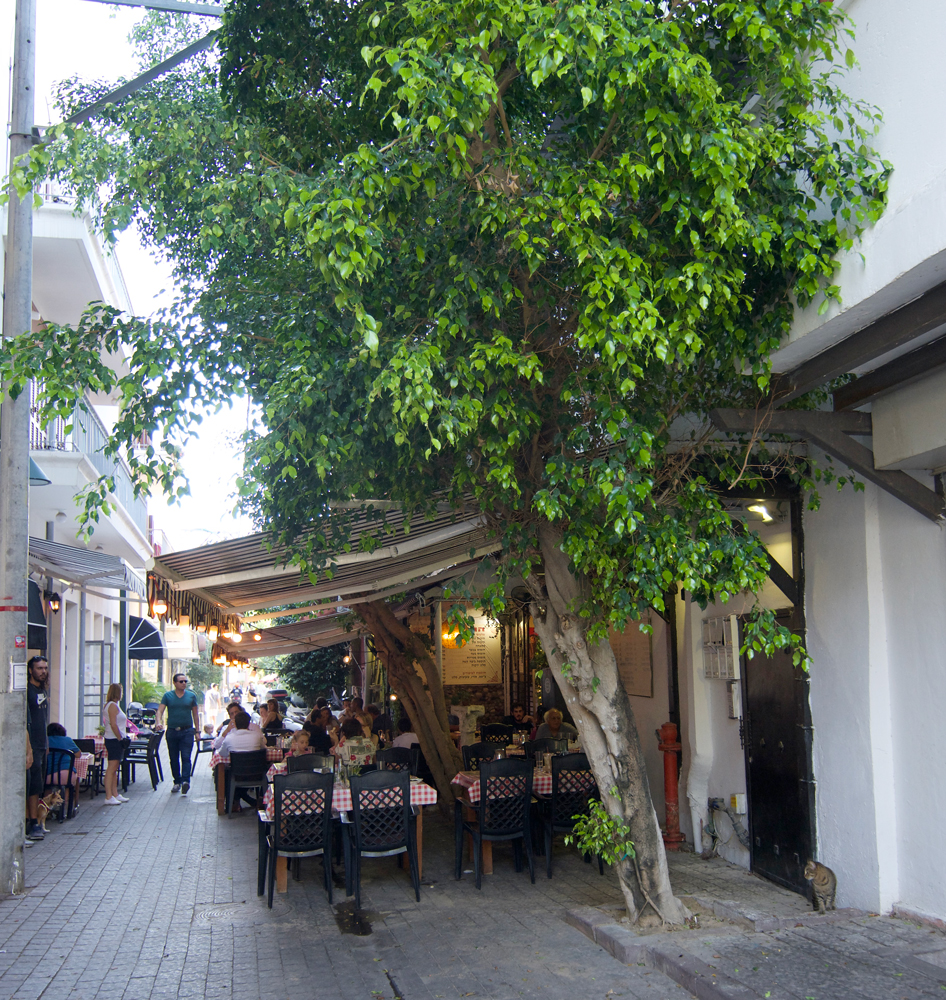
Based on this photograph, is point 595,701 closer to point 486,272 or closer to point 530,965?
point 530,965

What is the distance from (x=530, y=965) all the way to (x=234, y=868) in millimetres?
4048

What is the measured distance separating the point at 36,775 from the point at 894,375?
9404mm

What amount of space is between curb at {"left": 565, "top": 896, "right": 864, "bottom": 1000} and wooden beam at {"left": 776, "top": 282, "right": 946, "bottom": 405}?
3522 mm

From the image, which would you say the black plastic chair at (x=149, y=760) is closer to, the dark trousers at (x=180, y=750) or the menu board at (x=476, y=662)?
the dark trousers at (x=180, y=750)

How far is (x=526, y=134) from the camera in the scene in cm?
644

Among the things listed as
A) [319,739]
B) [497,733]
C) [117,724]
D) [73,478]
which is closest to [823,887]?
[497,733]

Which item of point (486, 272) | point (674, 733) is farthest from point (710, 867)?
point (486, 272)

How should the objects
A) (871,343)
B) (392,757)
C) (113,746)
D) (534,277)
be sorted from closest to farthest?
(871,343) → (534,277) → (392,757) → (113,746)

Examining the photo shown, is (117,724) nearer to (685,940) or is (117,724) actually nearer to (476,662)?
(476,662)

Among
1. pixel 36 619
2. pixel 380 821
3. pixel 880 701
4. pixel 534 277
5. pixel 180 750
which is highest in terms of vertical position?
pixel 534 277

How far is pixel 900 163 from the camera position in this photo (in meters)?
4.92

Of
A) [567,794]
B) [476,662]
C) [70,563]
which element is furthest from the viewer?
[476,662]

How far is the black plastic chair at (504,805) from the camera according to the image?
7691 mm

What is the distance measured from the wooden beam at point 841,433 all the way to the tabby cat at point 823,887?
8.83 feet
